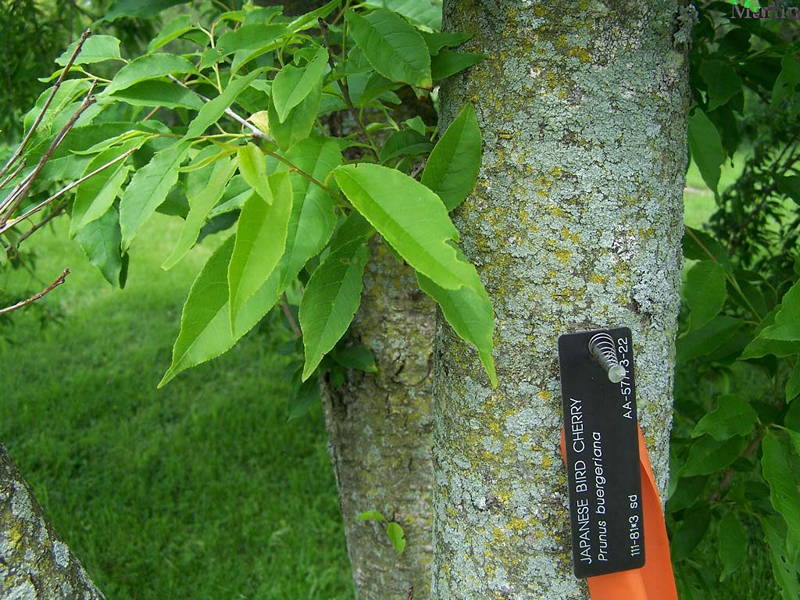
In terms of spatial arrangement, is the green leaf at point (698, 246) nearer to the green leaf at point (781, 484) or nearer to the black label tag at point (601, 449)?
the green leaf at point (781, 484)

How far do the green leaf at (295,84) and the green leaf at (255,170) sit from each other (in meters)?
0.12

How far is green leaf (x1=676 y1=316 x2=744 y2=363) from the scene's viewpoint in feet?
4.29

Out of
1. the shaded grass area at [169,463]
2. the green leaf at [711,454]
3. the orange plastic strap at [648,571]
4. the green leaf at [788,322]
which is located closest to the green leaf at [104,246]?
the orange plastic strap at [648,571]

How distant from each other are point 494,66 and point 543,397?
419mm

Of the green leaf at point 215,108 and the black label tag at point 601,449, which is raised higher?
the green leaf at point 215,108

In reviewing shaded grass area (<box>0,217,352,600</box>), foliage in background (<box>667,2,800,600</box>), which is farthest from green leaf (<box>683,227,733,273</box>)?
shaded grass area (<box>0,217,352,600</box>)

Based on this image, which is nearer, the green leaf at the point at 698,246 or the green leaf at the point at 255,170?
the green leaf at the point at 255,170

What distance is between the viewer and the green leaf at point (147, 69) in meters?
0.98

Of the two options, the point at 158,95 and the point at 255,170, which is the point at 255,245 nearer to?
the point at 255,170

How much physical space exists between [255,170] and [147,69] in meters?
0.43

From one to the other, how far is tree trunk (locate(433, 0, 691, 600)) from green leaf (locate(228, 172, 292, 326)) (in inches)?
13.8

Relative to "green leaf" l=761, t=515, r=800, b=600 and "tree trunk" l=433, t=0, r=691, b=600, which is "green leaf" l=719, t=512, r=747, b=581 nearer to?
"green leaf" l=761, t=515, r=800, b=600

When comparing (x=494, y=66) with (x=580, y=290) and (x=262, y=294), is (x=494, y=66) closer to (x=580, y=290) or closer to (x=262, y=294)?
(x=580, y=290)

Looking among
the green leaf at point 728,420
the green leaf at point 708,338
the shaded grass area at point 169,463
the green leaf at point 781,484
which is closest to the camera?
the green leaf at point 781,484
